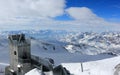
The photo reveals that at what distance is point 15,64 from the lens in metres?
45.1

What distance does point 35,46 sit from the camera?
427 feet

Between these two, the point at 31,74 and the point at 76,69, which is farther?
the point at 76,69

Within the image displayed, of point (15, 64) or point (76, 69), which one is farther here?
point (76, 69)

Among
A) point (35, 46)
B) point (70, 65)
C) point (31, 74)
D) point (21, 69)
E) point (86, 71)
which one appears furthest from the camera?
point (35, 46)

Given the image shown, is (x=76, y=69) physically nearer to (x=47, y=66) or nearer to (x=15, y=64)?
(x=47, y=66)

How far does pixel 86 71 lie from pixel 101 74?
11.3ft

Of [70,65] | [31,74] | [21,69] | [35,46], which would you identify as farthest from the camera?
[35,46]

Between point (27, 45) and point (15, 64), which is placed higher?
point (27, 45)

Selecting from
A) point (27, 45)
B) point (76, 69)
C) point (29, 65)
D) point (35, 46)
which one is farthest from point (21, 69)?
point (35, 46)

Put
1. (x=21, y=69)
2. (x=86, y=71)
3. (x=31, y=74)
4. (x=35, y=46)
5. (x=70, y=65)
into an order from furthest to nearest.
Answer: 1. (x=35, y=46)
2. (x=70, y=65)
3. (x=86, y=71)
4. (x=21, y=69)
5. (x=31, y=74)

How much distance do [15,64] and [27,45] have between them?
15.2ft

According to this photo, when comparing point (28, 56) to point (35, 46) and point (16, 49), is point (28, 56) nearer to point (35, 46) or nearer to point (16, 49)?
point (16, 49)

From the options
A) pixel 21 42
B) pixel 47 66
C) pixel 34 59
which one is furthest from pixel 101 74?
pixel 21 42

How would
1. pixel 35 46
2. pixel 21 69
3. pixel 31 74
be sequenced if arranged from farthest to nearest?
1. pixel 35 46
2. pixel 21 69
3. pixel 31 74
